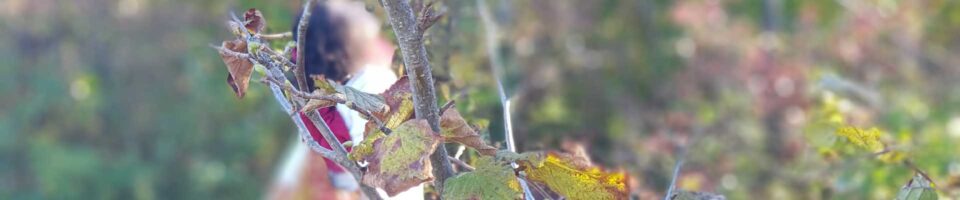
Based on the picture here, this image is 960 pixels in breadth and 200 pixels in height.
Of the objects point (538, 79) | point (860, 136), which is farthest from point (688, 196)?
point (538, 79)

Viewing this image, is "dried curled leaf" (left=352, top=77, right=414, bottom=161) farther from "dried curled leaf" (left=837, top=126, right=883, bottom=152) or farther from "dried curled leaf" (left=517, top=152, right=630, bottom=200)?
"dried curled leaf" (left=837, top=126, right=883, bottom=152)

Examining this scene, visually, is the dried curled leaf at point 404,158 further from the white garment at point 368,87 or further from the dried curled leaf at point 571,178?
the white garment at point 368,87

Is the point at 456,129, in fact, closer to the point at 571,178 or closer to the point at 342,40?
the point at 571,178

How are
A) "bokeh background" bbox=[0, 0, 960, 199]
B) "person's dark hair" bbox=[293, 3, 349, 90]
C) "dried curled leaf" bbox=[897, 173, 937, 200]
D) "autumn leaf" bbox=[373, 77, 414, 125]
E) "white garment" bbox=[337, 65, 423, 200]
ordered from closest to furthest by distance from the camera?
"autumn leaf" bbox=[373, 77, 414, 125] → "dried curled leaf" bbox=[897, 173, 937, 200] → "white garment" bbox=[337, 65, 423, 200] → "person's dark hair" bbox=[293, 3, 349, 90] → "bokeh background" bbox=[0, 0, 960, 199]

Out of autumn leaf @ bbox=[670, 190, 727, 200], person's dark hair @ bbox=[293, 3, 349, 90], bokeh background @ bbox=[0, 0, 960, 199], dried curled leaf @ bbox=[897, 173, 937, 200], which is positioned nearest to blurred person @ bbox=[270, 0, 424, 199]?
person's dark hair @ bbox=[293, 3, 349, 90]

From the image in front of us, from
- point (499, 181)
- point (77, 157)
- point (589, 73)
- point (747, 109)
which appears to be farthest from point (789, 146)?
point (499, 181)
